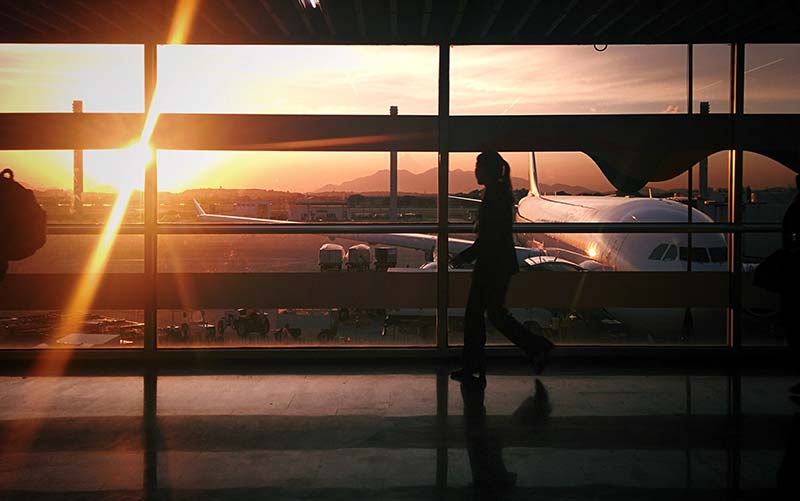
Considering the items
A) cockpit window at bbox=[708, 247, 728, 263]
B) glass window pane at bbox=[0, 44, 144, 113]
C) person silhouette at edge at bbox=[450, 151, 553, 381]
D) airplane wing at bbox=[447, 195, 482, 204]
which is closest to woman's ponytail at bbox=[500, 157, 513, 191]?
person silhouette at edge at bbox=[450, 151, 553, 381]

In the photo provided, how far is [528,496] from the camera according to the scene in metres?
3.50

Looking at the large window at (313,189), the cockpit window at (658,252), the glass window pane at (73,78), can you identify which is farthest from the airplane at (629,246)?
the glass window pane at (73,78)

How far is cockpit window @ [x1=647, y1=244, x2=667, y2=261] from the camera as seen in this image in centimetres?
1109

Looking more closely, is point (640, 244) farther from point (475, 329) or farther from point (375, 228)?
point (475, 329)

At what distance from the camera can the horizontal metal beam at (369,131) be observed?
6809mm

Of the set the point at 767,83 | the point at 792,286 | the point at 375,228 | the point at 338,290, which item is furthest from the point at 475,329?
the point at 767,83

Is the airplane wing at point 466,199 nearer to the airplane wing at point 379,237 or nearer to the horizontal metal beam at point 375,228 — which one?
the horizontal metal beam at point 375,228

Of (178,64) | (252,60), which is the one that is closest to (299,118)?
(252,60)

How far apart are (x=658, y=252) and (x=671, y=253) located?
0.59m

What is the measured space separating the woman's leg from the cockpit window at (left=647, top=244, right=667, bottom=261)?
592cm

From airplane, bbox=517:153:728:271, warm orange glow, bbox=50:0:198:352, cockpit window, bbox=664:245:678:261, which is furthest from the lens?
cockpit window, bbox=664:245:678:261

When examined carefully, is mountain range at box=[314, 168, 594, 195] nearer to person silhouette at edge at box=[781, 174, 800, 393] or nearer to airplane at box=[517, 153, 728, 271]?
airplane at box=[517, 153, 728, 271]

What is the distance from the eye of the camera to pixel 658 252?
1132 cm

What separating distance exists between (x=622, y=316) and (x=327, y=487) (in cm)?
482
